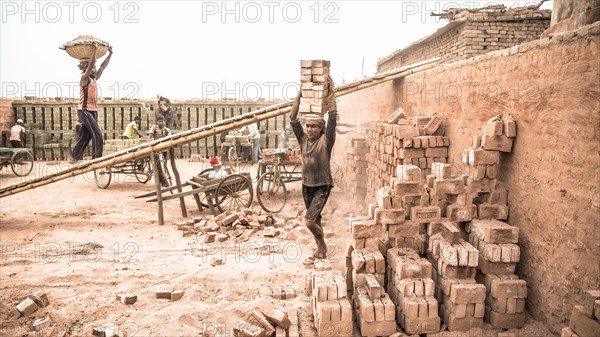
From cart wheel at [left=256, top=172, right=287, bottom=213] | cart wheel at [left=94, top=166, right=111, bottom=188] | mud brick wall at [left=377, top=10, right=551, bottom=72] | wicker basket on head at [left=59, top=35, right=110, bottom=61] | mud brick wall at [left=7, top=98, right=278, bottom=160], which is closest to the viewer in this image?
wicker basket on head at [left=59, top=35, right=110, bottom=61]

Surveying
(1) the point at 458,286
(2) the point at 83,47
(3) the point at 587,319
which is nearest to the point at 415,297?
(1) the point at 458,286

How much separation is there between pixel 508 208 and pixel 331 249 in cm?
284

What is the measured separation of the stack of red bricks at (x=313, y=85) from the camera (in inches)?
203


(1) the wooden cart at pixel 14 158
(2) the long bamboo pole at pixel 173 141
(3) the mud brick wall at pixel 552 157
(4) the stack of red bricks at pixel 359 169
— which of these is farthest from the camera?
(1) the wooden cart at pixel 14 158

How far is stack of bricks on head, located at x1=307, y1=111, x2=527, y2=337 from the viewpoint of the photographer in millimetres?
3662

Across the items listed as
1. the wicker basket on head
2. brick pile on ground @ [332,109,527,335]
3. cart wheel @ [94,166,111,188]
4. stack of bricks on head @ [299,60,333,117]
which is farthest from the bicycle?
cart wheel @ [94,166,111,188]

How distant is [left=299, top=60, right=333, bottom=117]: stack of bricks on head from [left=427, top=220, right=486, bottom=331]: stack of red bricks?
2.27 meters

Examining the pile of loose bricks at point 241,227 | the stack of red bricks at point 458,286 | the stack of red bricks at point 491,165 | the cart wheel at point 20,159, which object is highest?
the stack of red bricks at point 491,165

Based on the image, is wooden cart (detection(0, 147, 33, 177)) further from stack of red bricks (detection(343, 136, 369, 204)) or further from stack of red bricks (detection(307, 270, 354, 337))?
stack of red bricks (detection(307, 270, 354, 337))

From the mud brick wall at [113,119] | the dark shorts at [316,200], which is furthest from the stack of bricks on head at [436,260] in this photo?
the mud brick wall at [113,119]

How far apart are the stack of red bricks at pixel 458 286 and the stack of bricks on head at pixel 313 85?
7.45 ft

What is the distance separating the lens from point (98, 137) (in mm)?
8062

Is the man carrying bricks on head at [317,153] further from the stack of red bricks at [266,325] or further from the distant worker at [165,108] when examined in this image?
the distant worker at [165,108]

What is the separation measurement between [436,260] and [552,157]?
1.45 metres
